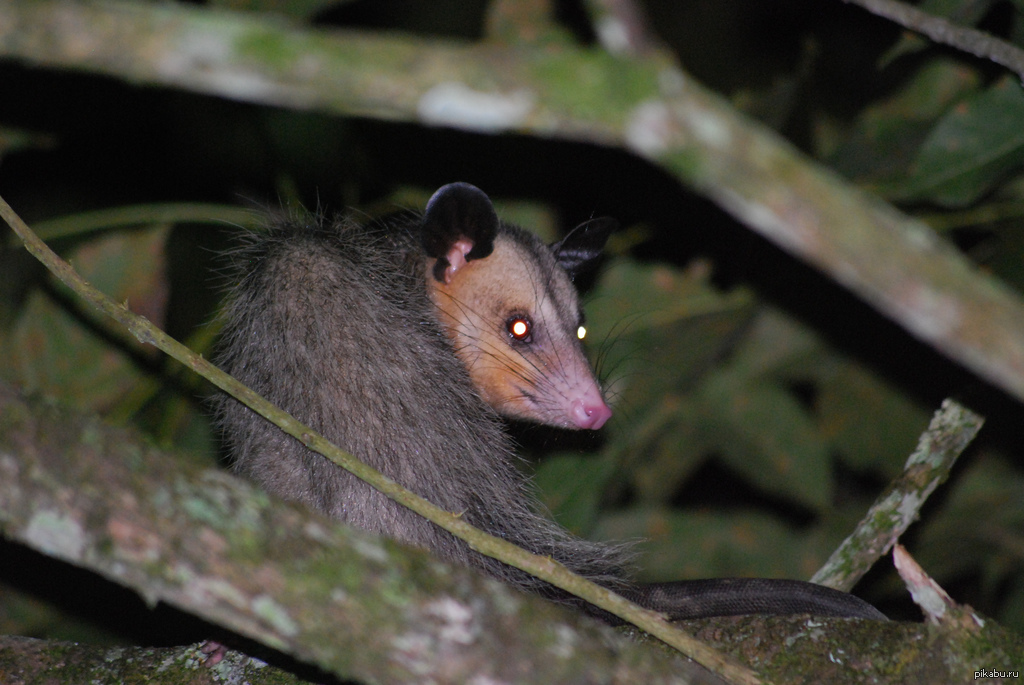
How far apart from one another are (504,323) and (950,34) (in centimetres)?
140

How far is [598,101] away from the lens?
→ 1.17 meters

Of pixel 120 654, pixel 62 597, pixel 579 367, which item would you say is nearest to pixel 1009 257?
pixel 579 367

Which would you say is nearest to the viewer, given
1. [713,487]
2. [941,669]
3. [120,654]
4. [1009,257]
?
[941,669]

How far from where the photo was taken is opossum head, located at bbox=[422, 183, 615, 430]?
270 centimetres

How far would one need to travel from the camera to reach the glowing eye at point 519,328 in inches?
110

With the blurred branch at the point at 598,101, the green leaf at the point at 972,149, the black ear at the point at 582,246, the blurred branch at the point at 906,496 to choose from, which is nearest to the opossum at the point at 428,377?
the blurred branch at the point at 906,496

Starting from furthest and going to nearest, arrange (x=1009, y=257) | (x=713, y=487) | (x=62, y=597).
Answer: (x=713, y=487) < (x=62, y=597) < (x=1009, y=257)

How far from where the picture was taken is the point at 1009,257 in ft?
10.1

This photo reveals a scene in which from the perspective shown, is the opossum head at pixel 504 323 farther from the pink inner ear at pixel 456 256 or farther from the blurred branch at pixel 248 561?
the blurred branch at pixel 248 561

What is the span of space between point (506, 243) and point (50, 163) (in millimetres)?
2025

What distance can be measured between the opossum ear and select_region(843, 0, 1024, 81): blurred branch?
Answer: 112cm

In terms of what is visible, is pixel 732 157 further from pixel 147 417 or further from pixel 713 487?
pixel 713 487

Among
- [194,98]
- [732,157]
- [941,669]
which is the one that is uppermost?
[732,157]

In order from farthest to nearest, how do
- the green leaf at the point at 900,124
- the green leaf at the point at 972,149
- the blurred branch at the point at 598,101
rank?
1. the green leaf at the point at 900,124
2. the green leaf at the point at 972,149
3. the blurred branch at the point at 598,101
